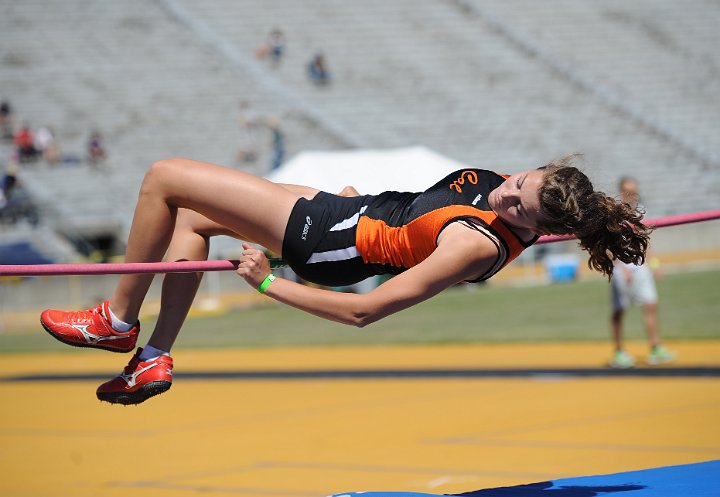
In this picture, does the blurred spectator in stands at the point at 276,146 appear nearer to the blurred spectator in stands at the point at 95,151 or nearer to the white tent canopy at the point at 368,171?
the blurred spectator in stands at the point at 95,151

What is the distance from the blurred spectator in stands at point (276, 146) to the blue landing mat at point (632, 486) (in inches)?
832

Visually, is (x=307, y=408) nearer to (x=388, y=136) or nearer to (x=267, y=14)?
(x=388, y=136)

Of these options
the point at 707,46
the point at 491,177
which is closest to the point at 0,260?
the point at 491,177

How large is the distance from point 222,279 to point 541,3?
17.6 m

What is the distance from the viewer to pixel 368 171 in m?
18.6

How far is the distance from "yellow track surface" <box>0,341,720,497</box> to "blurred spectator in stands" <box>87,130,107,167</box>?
14.8 metres

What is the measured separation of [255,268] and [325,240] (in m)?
0.40

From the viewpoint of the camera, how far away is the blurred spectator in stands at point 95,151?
87.3 ft

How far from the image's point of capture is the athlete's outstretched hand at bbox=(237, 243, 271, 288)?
5.10 metres

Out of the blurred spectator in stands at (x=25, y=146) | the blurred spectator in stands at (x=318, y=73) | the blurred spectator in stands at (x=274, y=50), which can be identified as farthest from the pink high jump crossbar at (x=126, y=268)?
the blurred spectator in stands at (x=274, y=50)

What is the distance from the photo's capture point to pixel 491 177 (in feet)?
17.7

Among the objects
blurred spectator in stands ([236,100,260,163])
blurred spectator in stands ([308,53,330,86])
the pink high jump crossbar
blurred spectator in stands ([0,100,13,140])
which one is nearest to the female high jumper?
the pink high jump crossbar

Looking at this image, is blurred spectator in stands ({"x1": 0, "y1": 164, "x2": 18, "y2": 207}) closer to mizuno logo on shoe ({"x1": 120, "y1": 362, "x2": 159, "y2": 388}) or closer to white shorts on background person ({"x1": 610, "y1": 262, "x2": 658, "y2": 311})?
white shorts on background person ({"x1": 610, "y1": 262, "x2": 658, "y2": 311})

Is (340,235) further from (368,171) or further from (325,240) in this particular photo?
(368,171)
